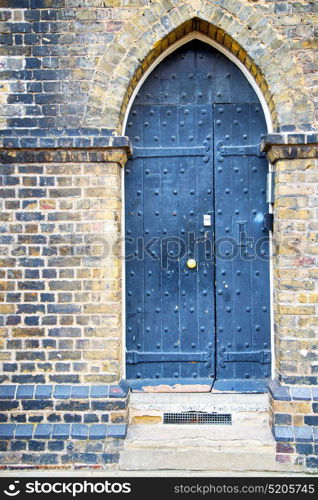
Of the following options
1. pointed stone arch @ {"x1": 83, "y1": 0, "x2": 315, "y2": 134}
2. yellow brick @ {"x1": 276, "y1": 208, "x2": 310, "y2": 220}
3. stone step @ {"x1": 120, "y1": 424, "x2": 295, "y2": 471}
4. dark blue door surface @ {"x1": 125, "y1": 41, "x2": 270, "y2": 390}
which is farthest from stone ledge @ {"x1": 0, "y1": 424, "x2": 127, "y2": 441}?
pointed stone arch @ {"x1": 83, "y1": 0, "x2": 315, "y2": 134}

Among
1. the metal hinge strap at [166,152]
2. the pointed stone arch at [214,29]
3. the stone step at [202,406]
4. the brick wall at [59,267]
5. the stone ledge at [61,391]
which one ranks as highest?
the pointed stone arch at [214,29]

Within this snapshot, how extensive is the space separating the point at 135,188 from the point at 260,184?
1.18 m

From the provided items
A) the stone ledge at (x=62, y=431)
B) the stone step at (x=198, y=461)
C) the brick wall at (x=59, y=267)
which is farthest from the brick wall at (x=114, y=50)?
the stone step at (x=198, y=461)

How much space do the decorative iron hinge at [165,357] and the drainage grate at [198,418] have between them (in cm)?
48

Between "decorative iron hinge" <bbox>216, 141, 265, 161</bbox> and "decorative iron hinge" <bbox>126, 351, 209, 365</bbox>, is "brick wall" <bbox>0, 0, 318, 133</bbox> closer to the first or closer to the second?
"decorative iron hinge" <bbox>216, 141, 265, 161</bbox>

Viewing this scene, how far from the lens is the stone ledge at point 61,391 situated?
3730 millimetres

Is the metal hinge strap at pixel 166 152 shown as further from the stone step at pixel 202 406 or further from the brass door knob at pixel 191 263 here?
the stone step at pixel 202 406

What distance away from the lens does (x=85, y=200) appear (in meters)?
3.79

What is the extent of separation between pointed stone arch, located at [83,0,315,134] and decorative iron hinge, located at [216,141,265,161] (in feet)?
1.06

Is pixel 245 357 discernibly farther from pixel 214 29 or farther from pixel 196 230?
pixel 214 29

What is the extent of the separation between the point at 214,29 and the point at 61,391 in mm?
3474

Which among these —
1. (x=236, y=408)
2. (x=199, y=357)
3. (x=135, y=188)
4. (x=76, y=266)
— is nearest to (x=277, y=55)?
(x=135, y=188)

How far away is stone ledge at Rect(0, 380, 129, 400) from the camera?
3.73 meters

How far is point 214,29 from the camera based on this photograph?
3787 mm
